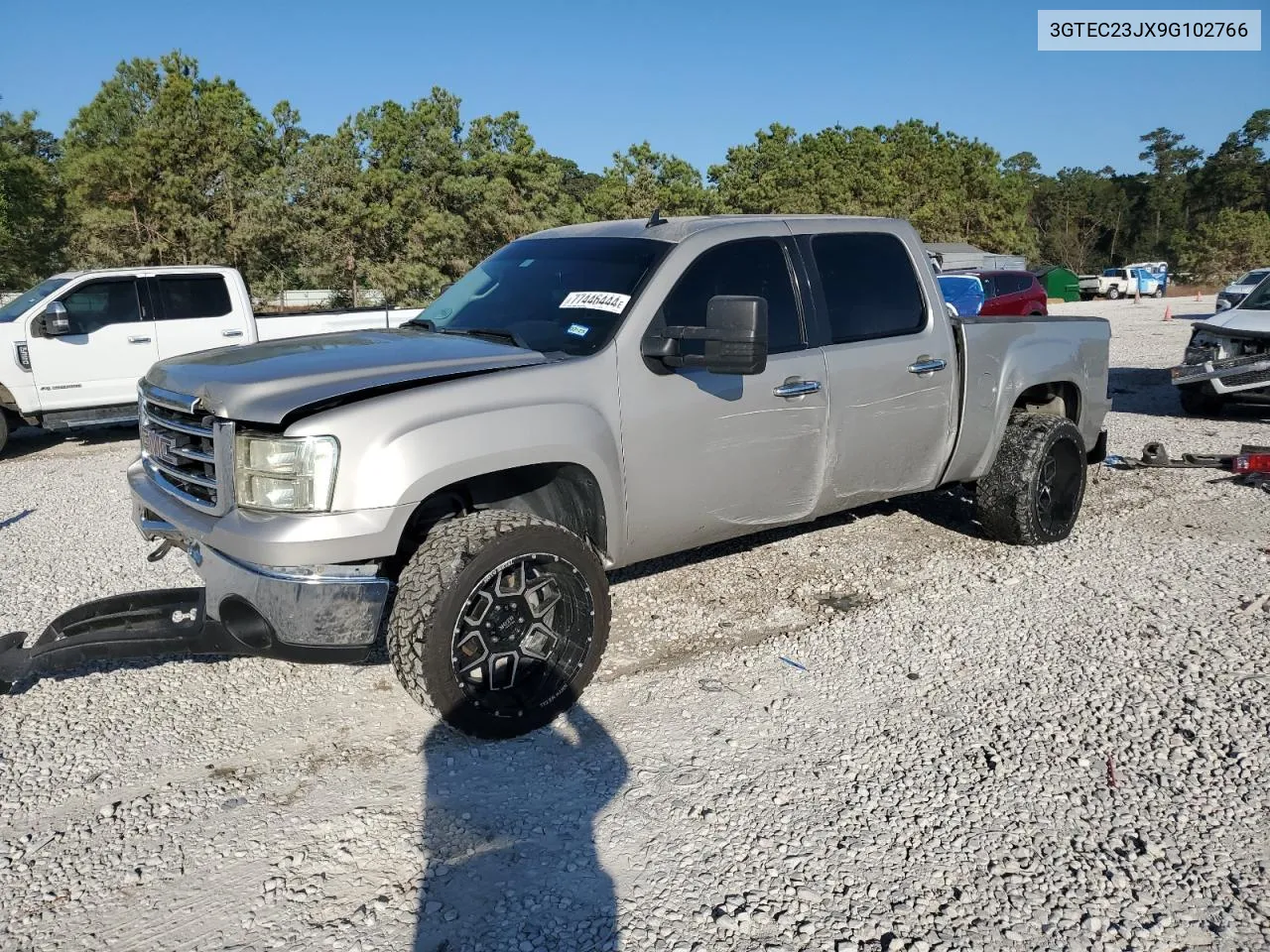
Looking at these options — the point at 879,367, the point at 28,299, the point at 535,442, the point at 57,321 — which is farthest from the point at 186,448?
the point at 28,299

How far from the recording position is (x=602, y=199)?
3534 cm

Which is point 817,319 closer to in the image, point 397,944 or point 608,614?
point 608,614

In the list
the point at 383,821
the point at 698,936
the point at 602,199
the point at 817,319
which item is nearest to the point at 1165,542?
the point at 817,319

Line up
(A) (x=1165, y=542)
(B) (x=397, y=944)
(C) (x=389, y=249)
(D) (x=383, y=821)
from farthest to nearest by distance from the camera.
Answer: (C) (x=389, y=249), (A) (x=1165, y=542), (D) (x=383, y=821), (B) (x=397, y=944)

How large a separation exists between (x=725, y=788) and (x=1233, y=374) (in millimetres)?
8678

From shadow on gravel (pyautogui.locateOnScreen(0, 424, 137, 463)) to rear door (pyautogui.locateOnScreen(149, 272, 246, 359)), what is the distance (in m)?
1.33

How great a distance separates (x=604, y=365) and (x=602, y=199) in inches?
1298

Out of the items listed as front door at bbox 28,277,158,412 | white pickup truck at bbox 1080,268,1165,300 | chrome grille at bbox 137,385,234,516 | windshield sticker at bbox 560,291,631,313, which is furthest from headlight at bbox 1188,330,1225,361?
white pickup truck at bbox 1080,268,1165,300

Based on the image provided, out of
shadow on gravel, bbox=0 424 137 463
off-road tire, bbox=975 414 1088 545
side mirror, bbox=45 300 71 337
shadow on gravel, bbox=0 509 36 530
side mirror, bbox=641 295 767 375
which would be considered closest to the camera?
side mirror, bbox=641 295 767 375

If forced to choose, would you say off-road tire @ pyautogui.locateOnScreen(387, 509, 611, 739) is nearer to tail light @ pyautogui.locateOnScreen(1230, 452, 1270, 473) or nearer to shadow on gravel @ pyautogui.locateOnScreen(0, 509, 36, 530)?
shadow on gravel @ pyautogui.locateOnScreen(0, 509, 36, 530)

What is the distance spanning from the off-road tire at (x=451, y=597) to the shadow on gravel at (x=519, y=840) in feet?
0.50

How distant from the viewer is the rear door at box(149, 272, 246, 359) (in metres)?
10.8

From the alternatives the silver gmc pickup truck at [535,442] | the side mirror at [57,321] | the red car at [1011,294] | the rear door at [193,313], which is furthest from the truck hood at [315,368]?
the red car at [1011,294]

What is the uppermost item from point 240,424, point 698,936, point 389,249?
point 389,249
